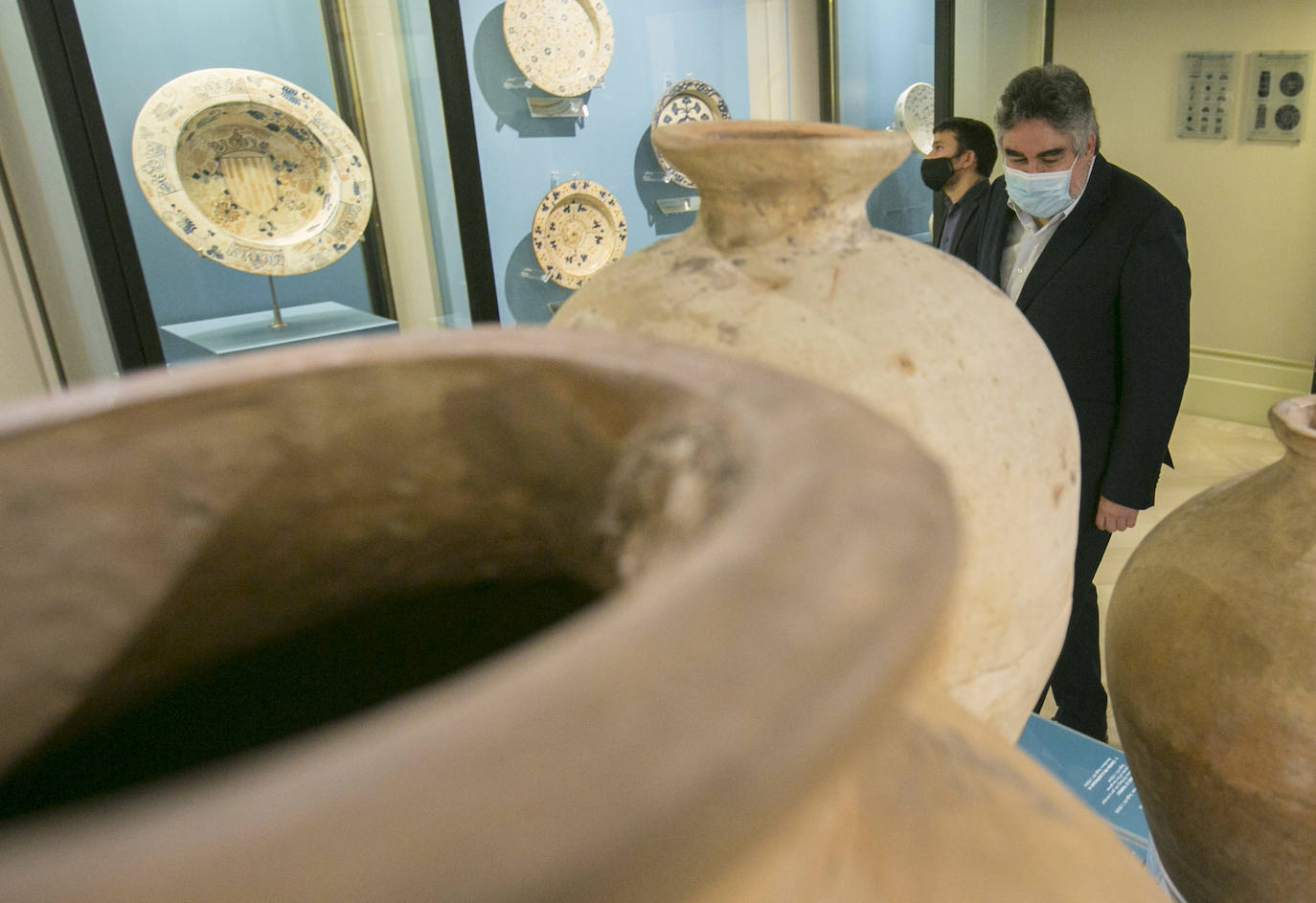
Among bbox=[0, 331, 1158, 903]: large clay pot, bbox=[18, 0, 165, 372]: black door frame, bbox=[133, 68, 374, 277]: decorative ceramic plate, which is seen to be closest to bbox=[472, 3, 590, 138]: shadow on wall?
bbox=[133, 68, 374, 277]: decorative ceramic plate

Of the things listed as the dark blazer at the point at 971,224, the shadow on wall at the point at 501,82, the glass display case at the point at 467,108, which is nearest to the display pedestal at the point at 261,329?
the glass display case at the point at 467,108

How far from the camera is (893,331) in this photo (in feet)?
2.12

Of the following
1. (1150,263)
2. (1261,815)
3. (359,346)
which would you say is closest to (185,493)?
(359,346)

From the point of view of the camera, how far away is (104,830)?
16 cm

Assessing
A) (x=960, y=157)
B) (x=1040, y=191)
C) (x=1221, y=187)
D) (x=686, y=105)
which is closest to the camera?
(x=1040, y=191)

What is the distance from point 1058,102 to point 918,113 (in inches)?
85.3

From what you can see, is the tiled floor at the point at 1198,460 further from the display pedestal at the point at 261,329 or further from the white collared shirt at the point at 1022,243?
the display pedestal at the point at 261,329

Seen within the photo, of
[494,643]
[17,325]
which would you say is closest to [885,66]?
[17,325]

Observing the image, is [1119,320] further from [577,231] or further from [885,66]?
[885,66]

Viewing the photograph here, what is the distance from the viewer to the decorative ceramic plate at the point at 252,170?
2.12m

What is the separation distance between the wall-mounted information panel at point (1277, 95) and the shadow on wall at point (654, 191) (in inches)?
90.9

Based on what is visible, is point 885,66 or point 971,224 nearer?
point 971,224

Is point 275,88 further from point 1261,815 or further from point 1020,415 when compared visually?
point 1261,815

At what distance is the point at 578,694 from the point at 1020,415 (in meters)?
0.56
